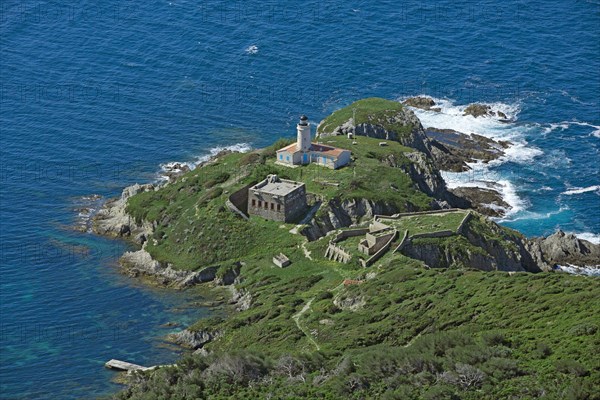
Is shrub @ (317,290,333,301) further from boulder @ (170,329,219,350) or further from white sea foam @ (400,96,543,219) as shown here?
white sea foam @ (400,96,543,219)

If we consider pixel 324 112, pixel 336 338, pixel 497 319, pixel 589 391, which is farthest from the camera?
pixel 324 112

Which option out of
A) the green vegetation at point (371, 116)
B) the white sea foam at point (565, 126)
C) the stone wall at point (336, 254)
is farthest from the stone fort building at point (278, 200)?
the white sea foam at point (565, 126)

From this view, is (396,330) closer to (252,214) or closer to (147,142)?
(252,214)

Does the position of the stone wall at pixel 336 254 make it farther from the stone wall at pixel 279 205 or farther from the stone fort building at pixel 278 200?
the stone fort building at pixel 278 200

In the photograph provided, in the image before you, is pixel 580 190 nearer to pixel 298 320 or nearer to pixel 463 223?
pixel 463 223

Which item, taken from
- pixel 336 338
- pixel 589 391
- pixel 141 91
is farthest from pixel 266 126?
pixel 589 391

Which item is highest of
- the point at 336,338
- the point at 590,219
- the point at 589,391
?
the point at 589,391
